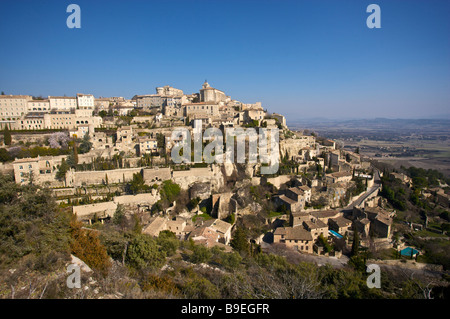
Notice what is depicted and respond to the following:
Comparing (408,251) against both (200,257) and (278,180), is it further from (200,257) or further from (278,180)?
(200,257)

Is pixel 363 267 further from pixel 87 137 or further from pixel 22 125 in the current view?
pixel 22 125

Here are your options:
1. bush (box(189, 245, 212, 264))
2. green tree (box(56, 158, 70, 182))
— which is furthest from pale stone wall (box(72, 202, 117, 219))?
bush (box(189, 245, 212, 264))

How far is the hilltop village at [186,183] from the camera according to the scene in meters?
19.8

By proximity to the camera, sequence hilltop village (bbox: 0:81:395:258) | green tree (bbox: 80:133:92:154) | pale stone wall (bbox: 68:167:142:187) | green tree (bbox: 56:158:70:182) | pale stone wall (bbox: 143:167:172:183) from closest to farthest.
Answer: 1. hilltop village (bbox: 0:81:395:258)
2. green tree (bbox: 56:158:70:182)
3. pale stone wall (bbox: 68:167:142:187)
4. pale stone wall (bbox: 143:167:172:183)
5. green tree (bbox: 80:133:92:154)

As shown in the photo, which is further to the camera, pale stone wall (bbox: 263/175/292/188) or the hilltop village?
pale stone wall (bbox: 263/175/292/188)

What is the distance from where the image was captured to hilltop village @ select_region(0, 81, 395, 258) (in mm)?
19797

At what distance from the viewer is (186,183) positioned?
23.9 meters

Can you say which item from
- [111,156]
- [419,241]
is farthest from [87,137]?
[419,241]

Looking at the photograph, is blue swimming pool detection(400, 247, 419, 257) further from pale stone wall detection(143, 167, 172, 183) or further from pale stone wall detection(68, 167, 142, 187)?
pale stone wall detection(68, 167, 142, 187)

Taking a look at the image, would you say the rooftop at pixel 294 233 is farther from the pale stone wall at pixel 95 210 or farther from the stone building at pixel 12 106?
the stone building at pixel 12 106

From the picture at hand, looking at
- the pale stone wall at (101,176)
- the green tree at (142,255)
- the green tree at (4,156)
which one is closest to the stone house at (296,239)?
the green tree at (142,255)

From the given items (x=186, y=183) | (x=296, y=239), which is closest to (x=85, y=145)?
(x=186, y=183)
